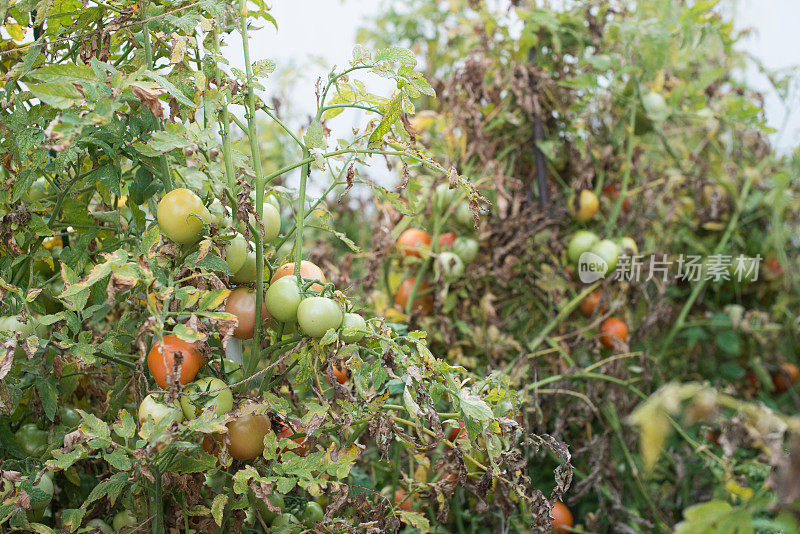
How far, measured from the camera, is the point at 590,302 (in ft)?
4.05

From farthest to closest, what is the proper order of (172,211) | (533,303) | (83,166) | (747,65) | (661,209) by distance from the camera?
(747,65)
(661,209)
(533,303)
(83,166)
(172,211)

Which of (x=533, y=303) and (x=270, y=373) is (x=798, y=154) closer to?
(x=533, y=303)

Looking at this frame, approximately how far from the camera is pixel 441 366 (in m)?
0.59

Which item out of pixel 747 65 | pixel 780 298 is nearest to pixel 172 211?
pixel 780 298

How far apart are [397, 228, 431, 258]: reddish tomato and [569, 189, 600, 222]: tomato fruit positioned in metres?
0.30

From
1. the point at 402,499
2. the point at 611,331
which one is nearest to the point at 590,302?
the point at 611,331

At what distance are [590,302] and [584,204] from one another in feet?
0.65

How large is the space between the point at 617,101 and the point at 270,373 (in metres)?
1.01

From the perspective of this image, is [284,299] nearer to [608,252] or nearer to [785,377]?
[608,252]

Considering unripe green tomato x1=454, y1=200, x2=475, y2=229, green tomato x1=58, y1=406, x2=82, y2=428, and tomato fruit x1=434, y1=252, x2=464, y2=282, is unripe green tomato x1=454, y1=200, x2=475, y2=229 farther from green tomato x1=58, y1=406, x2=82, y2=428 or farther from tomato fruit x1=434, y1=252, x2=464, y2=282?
green tomato x1=58, y1=406, x2=82, y2=428

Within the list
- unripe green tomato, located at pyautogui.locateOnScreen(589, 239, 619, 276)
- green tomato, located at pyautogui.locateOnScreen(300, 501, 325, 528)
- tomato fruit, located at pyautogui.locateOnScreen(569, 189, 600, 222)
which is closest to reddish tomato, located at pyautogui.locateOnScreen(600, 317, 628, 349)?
unripe green tomato, located at pyautogui.locateOnScreen(589, 239, 619, 276)

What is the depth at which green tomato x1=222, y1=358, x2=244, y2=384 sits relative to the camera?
0.62 meters

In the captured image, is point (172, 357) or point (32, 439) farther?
point (32, 439)

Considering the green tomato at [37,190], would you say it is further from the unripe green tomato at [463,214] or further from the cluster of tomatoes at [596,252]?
the cluster of tomatoes at [596,252]
